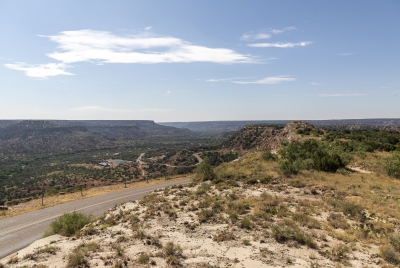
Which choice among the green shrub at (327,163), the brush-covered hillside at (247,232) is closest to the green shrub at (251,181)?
the brush-covered hillside at (247,232)

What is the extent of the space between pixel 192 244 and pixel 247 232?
2.82m

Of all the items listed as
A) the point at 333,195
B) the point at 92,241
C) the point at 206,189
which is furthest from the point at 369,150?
the point at 92,241

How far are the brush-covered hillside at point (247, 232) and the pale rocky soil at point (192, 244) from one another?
0.13 ft

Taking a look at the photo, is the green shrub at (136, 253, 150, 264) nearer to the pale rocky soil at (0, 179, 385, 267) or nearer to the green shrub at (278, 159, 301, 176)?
the pale rocky soil at (0, 179, 385, 267)

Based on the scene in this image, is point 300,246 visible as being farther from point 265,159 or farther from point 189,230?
point 265,159

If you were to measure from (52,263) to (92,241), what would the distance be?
6.83ft

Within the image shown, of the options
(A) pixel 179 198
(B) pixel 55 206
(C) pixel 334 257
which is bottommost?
(B) pixel 55 206

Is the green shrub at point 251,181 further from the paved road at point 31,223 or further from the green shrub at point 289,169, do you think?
the paved road at point 31,223

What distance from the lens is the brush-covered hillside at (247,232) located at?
9172mm

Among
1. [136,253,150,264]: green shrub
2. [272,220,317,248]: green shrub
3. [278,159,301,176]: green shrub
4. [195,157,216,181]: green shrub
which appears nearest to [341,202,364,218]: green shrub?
[272,220,317,248]: green shrub

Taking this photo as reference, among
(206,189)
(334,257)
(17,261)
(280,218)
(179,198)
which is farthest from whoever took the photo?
(206,189)

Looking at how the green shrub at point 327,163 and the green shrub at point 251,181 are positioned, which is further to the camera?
the green shrub at point 327,163

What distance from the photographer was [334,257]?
29.6 feet

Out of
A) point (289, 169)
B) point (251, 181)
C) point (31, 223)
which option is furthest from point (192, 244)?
point (289, 169)
